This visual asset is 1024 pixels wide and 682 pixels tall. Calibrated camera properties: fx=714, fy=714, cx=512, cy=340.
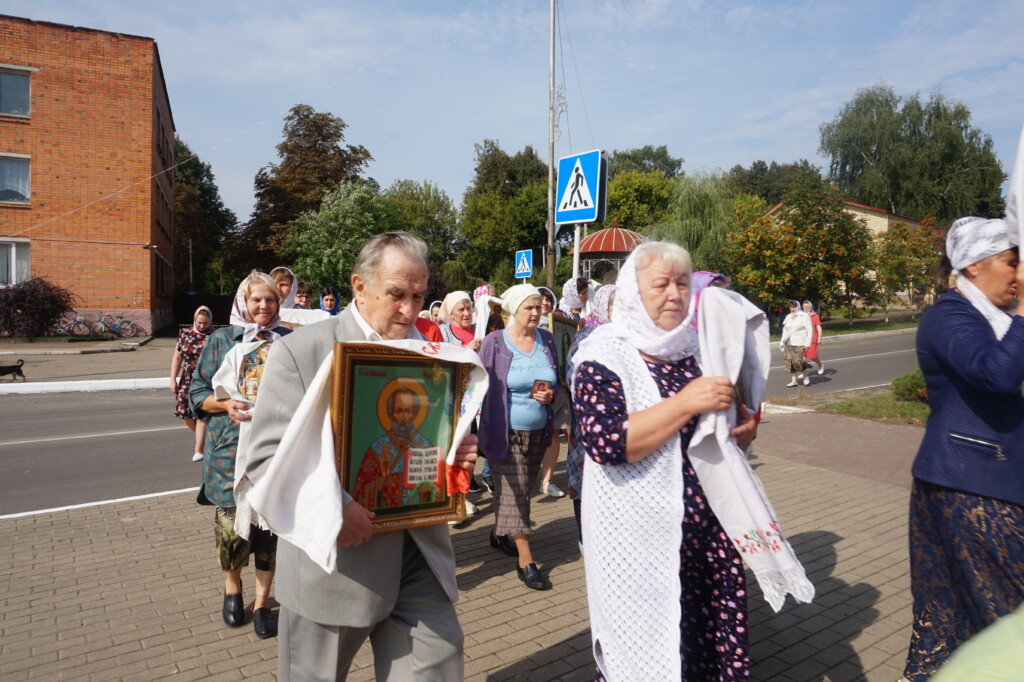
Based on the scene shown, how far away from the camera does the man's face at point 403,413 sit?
243 centimetres

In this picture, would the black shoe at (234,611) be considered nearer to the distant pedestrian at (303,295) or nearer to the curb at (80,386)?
the distant pedestrian at (303,295)

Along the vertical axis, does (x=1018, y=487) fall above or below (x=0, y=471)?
above

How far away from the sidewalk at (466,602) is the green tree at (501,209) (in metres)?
48.6

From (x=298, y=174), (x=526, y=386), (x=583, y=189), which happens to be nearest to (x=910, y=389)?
(x=583, y=189)

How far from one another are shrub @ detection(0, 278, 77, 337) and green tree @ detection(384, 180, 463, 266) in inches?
1365

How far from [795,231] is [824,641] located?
31.8 meters

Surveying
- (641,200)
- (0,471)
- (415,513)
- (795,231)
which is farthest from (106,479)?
(641,200)

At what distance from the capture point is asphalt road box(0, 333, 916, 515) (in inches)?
296

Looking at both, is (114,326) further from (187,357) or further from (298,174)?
(187,357)

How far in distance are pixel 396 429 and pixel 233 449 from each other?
2.21 m

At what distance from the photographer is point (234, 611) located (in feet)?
14.2

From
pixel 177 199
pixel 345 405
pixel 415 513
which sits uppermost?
pixel 177 199

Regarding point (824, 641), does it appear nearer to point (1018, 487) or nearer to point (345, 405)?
point (1018, 487)

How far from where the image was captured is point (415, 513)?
2.48m
